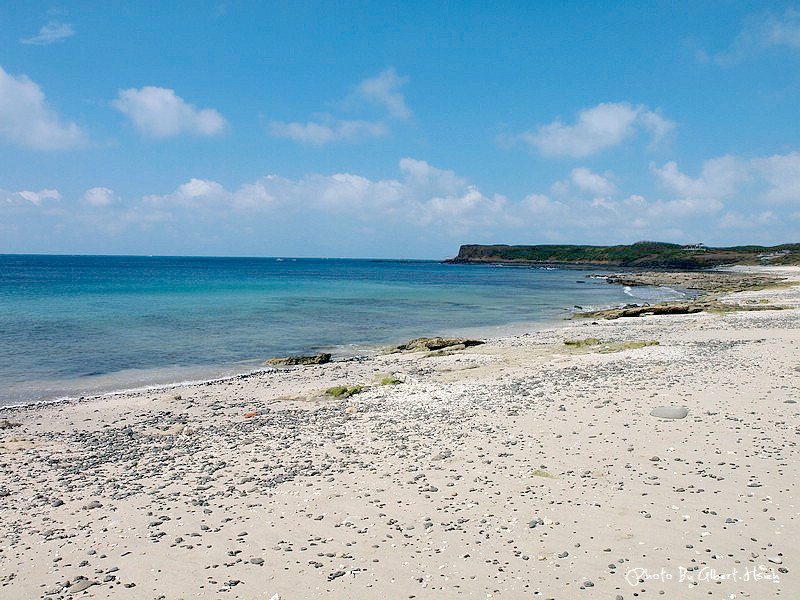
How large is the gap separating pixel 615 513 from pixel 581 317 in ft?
115

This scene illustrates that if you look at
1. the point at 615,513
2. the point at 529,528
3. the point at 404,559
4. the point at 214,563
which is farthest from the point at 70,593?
the point at 615,513

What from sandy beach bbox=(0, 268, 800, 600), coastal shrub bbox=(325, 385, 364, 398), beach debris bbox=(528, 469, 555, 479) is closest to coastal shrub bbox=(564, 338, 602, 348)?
sandy beach bbox=(0, 268, 800, 600)

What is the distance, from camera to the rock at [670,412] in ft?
40.0

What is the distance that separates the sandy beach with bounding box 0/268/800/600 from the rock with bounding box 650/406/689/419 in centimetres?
20

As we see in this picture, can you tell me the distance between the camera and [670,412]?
12320mm

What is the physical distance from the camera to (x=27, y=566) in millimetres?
7293

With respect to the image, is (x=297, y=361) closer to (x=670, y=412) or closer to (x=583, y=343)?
(x=583, y=343)

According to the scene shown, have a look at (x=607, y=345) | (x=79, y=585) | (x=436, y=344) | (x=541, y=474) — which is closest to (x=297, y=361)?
(x=436, y=344)

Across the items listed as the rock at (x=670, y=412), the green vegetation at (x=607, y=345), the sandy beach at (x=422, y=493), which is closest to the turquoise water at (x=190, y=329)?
the sandy beach at (x=422, y=493)

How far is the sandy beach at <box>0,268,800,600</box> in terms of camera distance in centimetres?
674

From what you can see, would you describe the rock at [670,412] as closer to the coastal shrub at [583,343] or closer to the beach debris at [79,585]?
the beach debris at [79,585]

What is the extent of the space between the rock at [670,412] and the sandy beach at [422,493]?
0.64 ft

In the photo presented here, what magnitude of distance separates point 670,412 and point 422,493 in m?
6.67

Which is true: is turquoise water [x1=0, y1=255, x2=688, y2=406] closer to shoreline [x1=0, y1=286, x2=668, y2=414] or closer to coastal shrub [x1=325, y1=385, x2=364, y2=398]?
shoreline [x1=0, y1=286, x2=668, y2=414]
